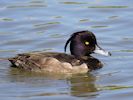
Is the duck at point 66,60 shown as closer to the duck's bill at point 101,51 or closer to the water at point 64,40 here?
the duck's bill at point 101,51

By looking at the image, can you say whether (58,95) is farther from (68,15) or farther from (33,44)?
(68,15)

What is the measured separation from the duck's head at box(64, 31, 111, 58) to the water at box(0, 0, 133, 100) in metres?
0.38

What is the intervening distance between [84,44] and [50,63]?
0.90 meters

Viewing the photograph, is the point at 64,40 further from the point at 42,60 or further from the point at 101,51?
the point at 42,60

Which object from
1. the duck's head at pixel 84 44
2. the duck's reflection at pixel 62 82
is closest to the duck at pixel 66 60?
the duck's head at pixel 84 44

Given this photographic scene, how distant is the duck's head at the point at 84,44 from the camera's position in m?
14.3

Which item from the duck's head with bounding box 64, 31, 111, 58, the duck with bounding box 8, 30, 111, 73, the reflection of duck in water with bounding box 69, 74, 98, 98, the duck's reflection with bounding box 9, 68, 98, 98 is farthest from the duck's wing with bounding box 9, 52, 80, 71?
the reflection of duck in water with bounding box 69, 74, 98, 98

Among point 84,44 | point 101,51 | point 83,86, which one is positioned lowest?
point 83,86

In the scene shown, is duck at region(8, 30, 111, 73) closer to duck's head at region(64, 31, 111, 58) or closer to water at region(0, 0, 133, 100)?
duck's head at region(64, 31, 111, 58)

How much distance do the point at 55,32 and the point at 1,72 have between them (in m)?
3.09

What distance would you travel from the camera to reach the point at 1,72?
1391 centimetres

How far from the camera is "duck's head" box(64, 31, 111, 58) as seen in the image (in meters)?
14.3

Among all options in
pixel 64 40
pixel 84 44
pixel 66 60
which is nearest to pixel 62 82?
pixel 66 60

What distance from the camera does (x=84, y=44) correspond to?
47.5 ft
